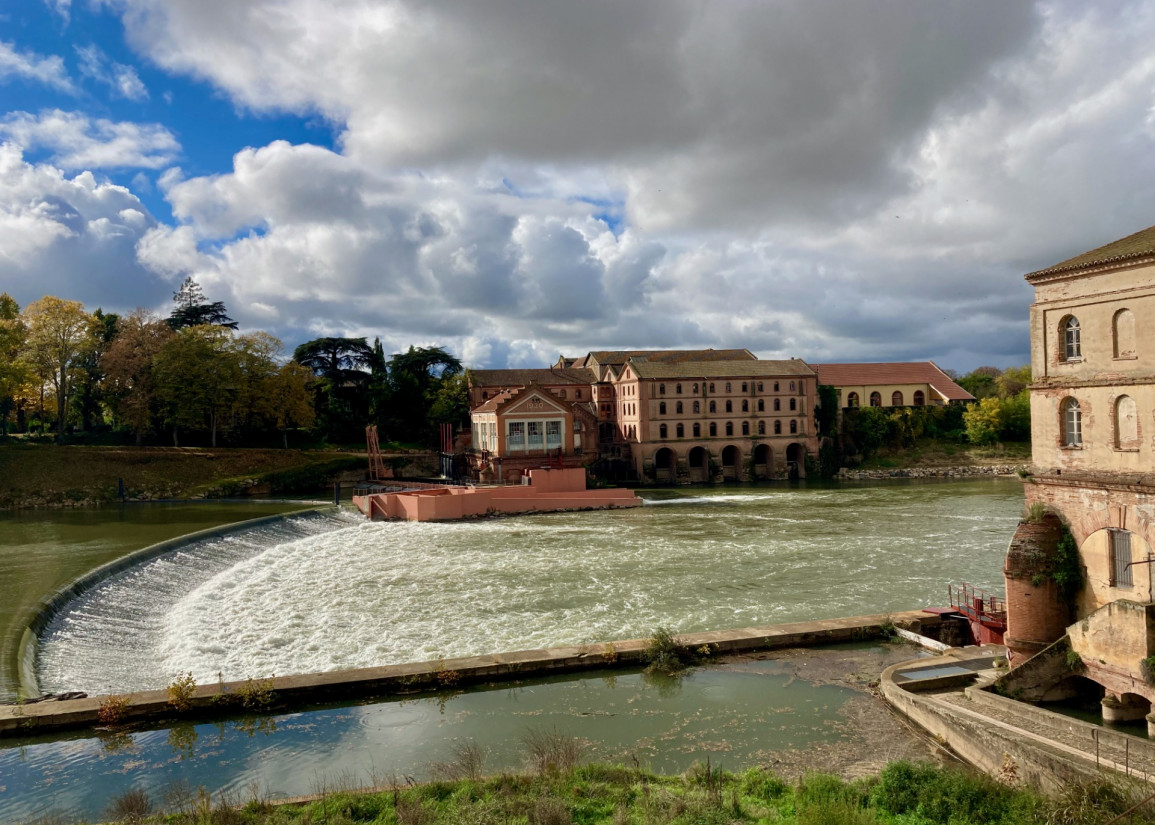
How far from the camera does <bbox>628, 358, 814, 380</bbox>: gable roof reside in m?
55.8

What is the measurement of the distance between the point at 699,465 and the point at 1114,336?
1771 inches

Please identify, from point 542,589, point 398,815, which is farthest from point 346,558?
point 398,815

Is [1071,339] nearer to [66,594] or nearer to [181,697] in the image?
[181,697]

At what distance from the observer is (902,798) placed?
903cm

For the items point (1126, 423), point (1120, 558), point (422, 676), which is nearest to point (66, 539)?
point (422, 676)

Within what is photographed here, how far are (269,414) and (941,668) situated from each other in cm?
5008

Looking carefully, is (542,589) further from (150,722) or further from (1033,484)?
(1033,484)

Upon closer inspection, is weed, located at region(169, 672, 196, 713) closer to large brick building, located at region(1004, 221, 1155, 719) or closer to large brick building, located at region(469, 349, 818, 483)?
large brick building, located at region(1004, 221, 1155, 719)

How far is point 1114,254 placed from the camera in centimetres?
1317

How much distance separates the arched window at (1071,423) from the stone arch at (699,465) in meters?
41.4

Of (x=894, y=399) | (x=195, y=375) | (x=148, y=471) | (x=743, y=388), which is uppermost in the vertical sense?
(x=195, y=375)

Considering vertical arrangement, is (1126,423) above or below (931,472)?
above

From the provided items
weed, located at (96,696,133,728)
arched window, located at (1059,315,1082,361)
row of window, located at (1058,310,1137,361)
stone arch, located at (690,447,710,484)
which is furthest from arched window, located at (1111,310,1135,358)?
stone arch, located at (690,447,710,484)

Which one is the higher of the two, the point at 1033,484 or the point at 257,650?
the point at 1033,484
